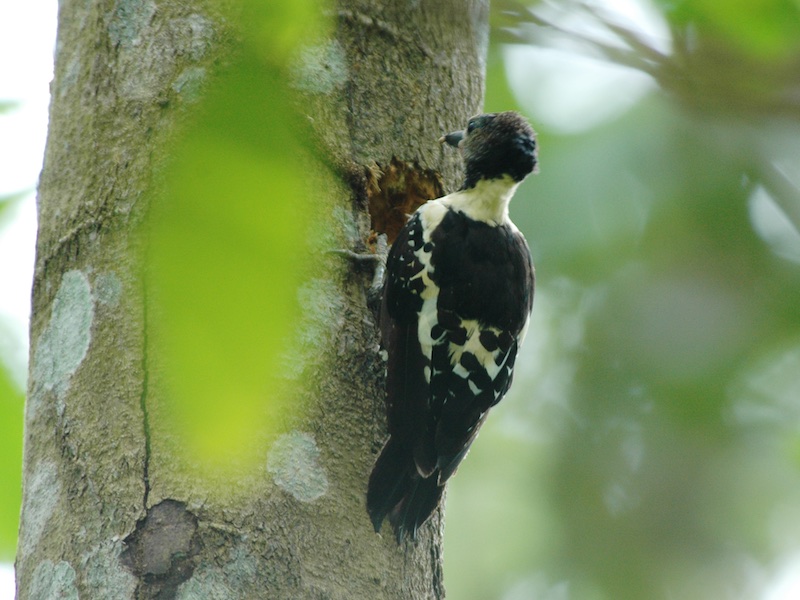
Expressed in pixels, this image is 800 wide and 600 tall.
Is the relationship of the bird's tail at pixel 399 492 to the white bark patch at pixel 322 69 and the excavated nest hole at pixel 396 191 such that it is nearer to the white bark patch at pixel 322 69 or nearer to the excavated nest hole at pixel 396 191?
the excavated nest hole at pixel 396 191

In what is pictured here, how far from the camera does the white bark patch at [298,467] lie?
7.68 ft

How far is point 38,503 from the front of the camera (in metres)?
2.40

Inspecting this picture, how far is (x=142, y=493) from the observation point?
2.27 meters

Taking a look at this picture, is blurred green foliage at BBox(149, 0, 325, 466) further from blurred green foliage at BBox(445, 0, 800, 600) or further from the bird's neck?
blurred green foliage at BBox(445, 0, 800, 600)

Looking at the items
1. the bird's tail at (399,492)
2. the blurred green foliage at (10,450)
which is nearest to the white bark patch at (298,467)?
the bird's tail at (399,492)

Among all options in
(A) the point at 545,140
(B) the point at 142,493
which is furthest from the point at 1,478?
(A) the point at 545,140

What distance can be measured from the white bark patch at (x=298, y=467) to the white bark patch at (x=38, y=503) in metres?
0.57

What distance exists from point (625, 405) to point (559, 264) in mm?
1745

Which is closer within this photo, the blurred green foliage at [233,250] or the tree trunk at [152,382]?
the blurred green foliage at [233,250]

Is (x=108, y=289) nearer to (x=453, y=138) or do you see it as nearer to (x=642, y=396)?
(x=453, y=138)

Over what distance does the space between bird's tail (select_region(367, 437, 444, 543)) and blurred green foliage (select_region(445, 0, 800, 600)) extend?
2280 millimetres

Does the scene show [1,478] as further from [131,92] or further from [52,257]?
[131,92]

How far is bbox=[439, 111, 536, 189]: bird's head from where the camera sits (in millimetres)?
3459

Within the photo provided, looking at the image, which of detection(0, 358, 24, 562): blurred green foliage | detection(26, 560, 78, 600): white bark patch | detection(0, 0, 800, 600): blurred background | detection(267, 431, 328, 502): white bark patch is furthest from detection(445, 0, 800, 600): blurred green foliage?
detection(26, 560, 78, 600): white bark patch
